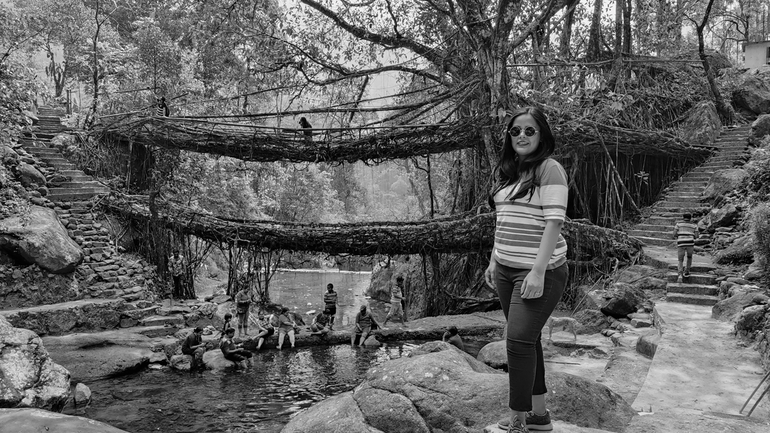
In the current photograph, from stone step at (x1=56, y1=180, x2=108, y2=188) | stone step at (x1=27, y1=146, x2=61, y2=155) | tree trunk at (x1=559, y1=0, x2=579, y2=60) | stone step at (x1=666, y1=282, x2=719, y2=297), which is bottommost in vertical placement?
stone step at (x1=666, y1=282, x2=719, y2=297)

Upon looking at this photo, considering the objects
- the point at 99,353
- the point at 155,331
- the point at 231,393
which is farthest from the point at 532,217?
the point at 155,331

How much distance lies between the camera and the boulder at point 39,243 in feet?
31.8

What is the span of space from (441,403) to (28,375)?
512 cm

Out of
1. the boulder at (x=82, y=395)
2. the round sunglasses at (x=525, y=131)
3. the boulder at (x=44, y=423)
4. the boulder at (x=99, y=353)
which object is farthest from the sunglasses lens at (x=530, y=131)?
the boulder at (x=99, y=353)

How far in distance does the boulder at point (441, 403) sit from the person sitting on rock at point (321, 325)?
5491 millimetres

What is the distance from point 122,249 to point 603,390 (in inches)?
425

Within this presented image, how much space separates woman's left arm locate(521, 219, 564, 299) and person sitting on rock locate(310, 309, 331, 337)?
8057mm

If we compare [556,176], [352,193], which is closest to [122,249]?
[556,176]

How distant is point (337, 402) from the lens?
427 centimetres

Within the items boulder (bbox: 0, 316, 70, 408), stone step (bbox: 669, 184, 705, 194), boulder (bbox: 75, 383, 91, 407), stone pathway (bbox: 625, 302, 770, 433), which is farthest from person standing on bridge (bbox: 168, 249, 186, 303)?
stone step (bbox: 669, 184, 705, 194)

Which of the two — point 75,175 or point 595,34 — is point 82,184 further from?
point 595,34

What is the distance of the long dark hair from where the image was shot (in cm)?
231

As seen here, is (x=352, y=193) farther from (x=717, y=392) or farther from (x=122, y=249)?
(x=717, y=392)

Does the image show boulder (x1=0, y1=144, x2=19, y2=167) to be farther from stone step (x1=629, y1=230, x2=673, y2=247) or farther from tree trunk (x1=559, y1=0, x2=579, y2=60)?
stone step (x1=629, y1=230, x2=673, y2=247)
